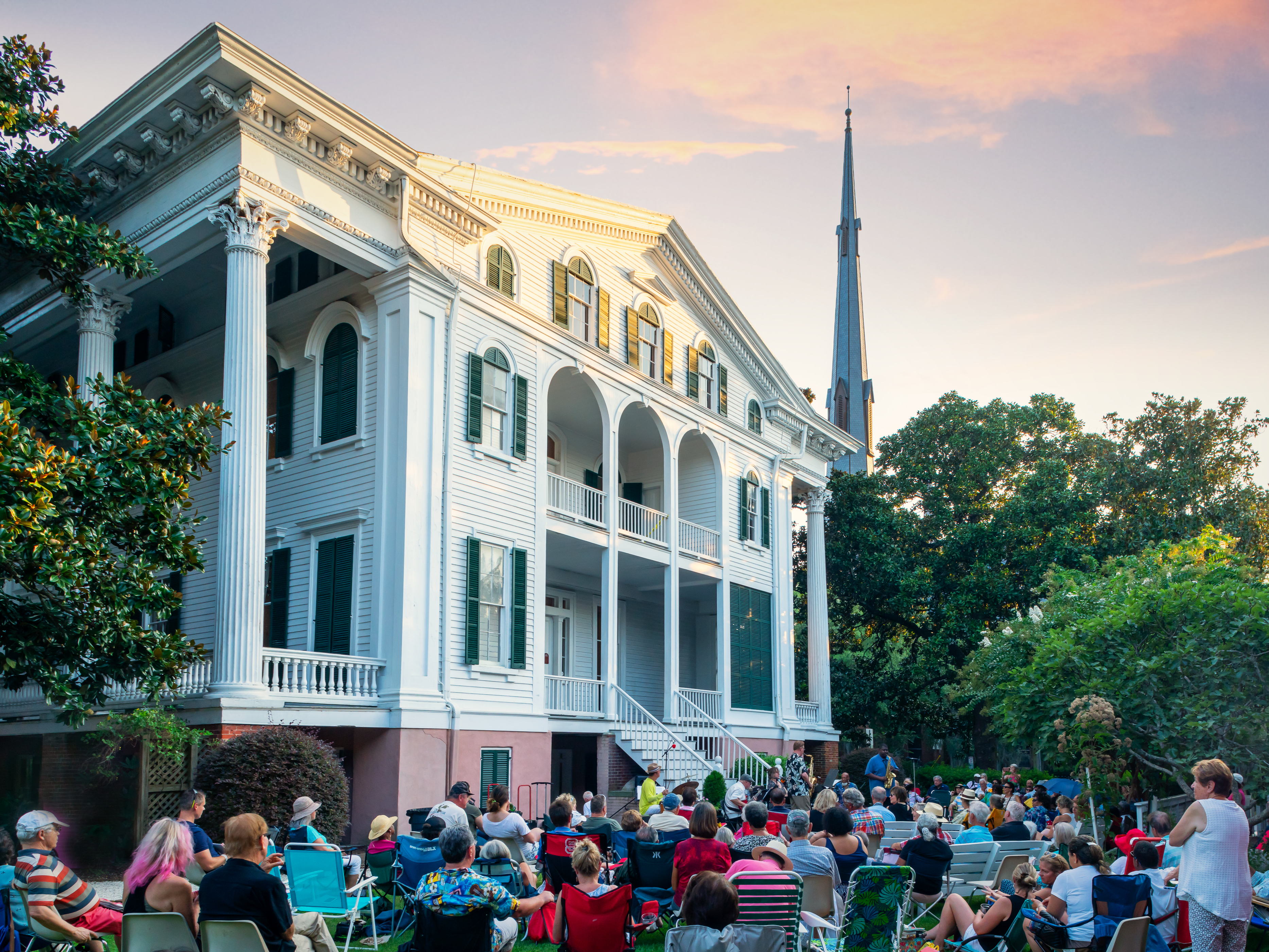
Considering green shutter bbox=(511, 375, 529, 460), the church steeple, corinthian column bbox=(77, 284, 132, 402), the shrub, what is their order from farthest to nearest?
the church steeple, green shutter bbox=(511, 375, 529, 460), corinthian column bbox=(77, 284, 132, 402), the shrub

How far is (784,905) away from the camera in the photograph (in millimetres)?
6875

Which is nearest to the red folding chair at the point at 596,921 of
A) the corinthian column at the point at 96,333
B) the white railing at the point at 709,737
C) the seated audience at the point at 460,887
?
the seated audience at the point at 460,887

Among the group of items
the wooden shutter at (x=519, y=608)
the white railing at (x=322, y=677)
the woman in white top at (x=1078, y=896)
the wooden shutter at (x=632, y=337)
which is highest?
the wooden shutter at (x=632, y=337)

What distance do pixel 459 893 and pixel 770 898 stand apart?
198 cm

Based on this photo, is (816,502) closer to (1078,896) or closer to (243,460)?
(243,460)

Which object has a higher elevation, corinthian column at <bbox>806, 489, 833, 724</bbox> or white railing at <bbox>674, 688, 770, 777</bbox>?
corinthian column at <bbox>806, 489, 833, 724</bbox>

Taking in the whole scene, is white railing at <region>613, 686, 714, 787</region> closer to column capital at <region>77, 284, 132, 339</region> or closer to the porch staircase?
the porch staircase

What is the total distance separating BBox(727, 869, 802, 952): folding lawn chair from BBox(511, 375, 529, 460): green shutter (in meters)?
12.9

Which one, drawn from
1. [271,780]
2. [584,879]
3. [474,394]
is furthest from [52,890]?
[474,394]

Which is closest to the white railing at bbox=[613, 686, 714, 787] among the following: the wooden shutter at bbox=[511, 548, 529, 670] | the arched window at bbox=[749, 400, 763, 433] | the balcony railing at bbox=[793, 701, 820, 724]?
the wooden shutter at bbox=[511, 548, 529, 670]

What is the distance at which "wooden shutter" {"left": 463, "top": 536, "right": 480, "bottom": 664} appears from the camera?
17.5 metres

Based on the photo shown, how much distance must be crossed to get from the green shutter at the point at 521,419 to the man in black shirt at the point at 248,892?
13.4 m

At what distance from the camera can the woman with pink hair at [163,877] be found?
241 inches

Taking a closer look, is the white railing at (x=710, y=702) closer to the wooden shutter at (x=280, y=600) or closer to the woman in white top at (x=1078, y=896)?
the wooden shutter at (x=280, y=600)
